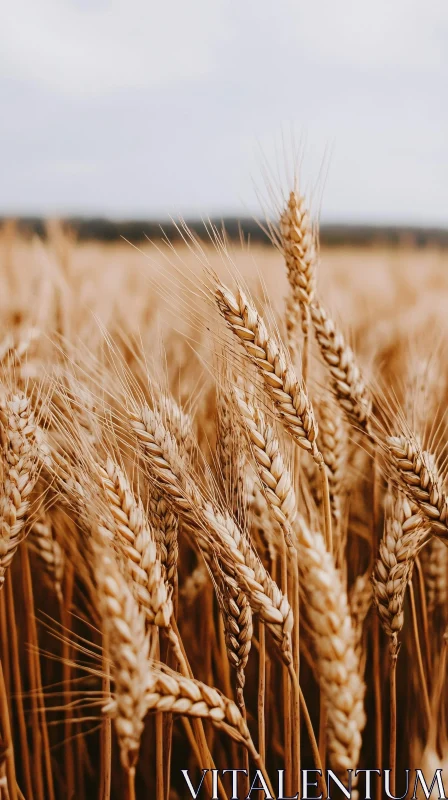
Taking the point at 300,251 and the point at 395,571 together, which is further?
the point at 300,251

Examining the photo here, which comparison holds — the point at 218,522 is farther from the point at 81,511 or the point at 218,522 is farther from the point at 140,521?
the point at 81,511

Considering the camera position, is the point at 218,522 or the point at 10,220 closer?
the point at 218,522

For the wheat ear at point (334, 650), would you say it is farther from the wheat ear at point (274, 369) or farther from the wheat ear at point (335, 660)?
the wheat ear at point (274, 369)

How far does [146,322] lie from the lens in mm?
2564

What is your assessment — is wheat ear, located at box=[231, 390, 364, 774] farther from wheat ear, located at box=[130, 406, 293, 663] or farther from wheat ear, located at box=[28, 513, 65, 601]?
wheat ear, located at box=[28, 513, 65, 601]

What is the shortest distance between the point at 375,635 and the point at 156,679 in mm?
684

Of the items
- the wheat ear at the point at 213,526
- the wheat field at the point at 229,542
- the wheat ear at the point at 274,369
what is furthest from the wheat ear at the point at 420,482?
the wheat ear at the point at 213,526

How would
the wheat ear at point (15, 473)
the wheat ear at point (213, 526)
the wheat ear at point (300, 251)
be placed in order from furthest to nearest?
the wheat ear at point (300, 251) < the wheat ear at point (15, 473) < the wheat ear at point (213, 526)

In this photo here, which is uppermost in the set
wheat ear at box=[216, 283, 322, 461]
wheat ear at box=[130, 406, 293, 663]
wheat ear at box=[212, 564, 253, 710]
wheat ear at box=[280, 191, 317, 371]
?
wheat ear at box=[280, 191, 317, 371]

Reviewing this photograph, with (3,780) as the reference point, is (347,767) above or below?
above

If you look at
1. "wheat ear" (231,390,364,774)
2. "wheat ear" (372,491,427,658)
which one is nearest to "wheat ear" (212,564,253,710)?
"wheat ear" (231,390,364,774)

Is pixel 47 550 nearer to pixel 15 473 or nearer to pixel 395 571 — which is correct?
pixel 15 473

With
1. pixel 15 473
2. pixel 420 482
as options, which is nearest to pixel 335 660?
pixel 420 482

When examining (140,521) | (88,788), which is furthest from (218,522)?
(88,788)
